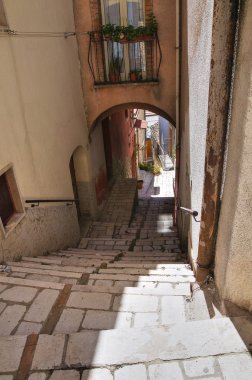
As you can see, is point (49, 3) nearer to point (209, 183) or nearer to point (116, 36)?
point (116, 36)

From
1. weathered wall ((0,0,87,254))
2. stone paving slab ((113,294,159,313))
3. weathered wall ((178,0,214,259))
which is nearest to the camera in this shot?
weathered wall ((178,0,214,259))

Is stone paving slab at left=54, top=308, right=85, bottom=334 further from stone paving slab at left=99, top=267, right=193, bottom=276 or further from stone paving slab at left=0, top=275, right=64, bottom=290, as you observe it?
stone paving slab at left=99, top=267, right=193, bottom=276

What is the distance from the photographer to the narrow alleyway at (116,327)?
90.8 inches

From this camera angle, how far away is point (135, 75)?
8055 millimetres

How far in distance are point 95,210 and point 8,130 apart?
5.53m

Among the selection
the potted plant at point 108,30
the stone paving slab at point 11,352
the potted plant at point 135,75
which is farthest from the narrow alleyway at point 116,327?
the potted plant at point 108,30

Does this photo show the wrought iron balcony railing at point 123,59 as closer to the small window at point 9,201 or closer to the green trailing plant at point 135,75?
the green trailing plant at point 135,75

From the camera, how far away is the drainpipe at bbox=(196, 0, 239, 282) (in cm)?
209

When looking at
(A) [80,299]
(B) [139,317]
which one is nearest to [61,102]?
(A) [80,299]

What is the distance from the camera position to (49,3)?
634 centimetres

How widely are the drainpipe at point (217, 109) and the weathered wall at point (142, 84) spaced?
5.83 meters

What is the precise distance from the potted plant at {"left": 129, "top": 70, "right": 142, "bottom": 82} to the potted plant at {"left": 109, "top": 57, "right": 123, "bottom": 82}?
349mm

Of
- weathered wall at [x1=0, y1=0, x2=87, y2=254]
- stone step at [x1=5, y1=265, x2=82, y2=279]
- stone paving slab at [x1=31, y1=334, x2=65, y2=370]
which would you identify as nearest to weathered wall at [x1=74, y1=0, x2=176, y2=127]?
weathered wall at [x1=0, y1=0, x2=87, y2=254]

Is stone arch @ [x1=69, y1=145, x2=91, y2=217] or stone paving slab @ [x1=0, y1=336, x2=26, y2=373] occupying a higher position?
stone paving slab @ [x1=0, y1=336, x2=26, y2=373]
